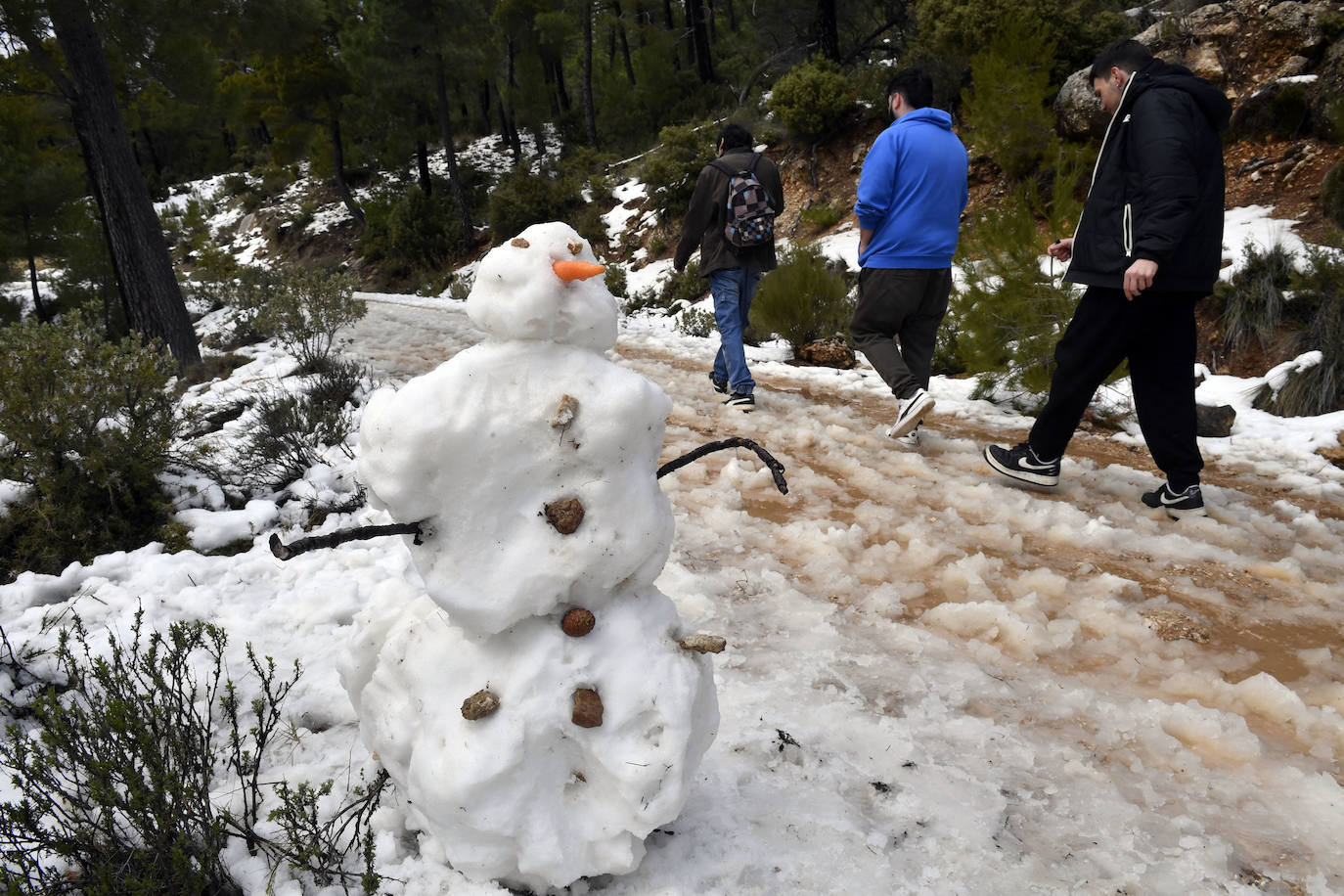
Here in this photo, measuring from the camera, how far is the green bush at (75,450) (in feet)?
11.0

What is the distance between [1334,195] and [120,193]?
12343mm

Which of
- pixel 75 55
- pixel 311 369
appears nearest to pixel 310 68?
pixel 75 55

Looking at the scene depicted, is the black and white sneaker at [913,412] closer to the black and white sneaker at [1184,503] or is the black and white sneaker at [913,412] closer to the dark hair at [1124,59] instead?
the black and white sneaker at [1184,503]

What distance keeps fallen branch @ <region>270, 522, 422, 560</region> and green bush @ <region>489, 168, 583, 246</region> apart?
763 inches

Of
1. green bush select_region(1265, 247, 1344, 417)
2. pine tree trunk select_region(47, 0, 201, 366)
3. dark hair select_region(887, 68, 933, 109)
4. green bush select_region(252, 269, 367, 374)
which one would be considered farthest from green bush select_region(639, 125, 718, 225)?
green bush select_region(1265, 247, 1344, 417)

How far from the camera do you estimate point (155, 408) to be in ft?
13.0

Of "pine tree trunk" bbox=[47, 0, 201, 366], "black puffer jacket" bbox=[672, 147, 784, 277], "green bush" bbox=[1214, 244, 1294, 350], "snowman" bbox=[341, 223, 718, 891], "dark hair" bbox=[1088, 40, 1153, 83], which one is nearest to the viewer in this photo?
"snowman" bbox=[341, 223, 718, 891]

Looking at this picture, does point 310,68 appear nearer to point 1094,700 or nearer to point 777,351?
point 777,351

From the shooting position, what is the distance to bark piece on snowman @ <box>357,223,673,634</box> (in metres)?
1.42

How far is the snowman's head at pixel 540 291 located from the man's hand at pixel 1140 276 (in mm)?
2551

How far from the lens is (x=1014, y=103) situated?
8.22 meters

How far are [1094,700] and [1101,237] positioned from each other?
2.14 meters

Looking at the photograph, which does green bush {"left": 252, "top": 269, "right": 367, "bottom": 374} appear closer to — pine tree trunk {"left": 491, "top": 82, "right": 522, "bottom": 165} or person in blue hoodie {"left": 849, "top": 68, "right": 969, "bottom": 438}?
person in blue hoodie {"left": 849, "top": 68, "right": 969, "bottom": 438}

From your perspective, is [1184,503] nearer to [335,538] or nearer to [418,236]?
[335,538]
